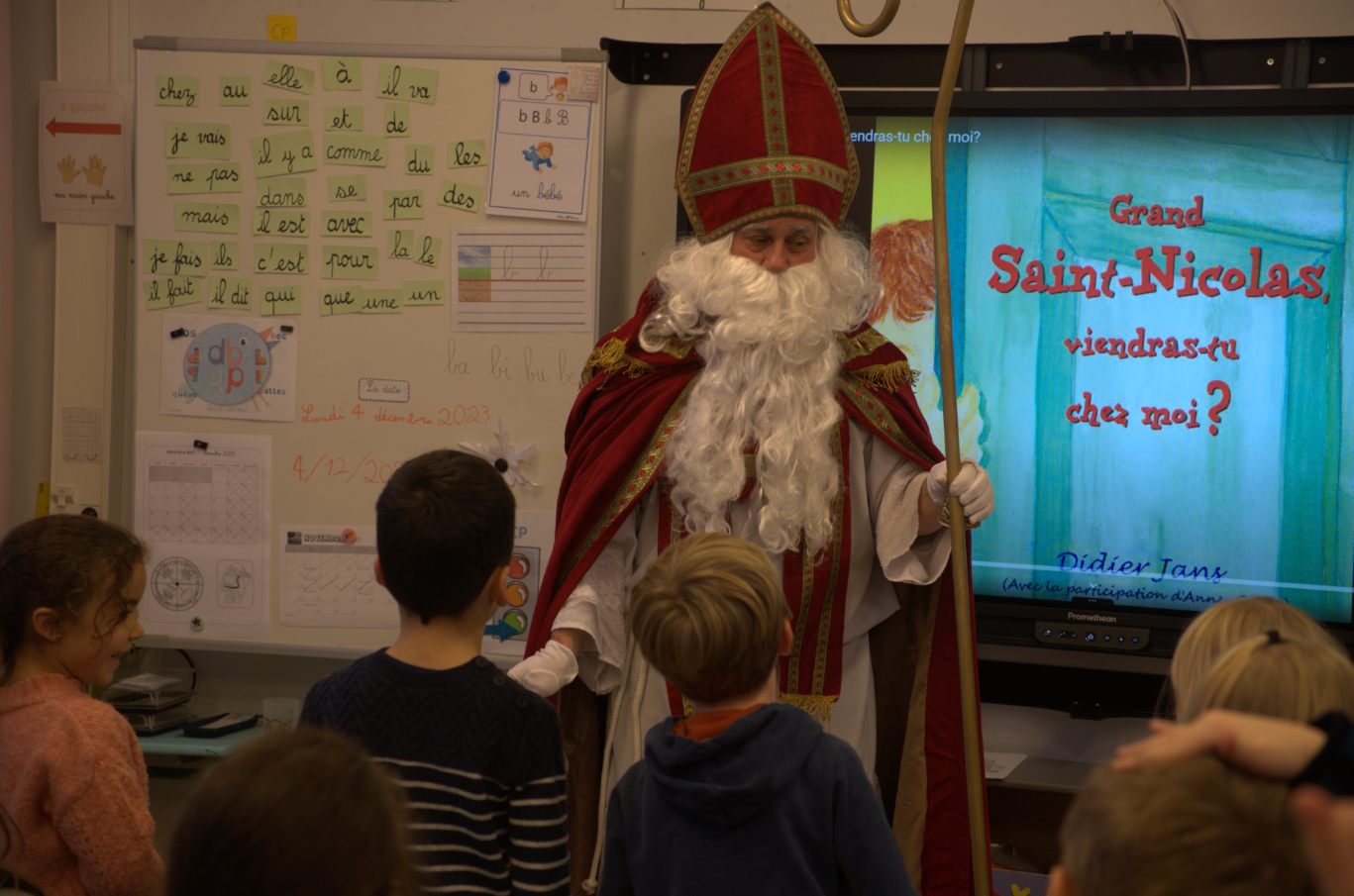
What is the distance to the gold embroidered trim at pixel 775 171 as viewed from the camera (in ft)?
8.13

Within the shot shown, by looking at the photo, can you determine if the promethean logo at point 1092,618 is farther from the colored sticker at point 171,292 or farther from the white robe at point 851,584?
the colored sticker at point 171,292

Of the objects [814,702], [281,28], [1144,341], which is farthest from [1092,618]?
[281,28]

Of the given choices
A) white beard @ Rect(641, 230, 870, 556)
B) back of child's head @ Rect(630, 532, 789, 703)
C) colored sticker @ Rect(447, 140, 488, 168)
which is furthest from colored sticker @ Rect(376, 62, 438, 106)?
back of child's head @ Rect(630, 532, 789, 703)

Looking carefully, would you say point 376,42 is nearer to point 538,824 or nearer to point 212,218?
point 212,218

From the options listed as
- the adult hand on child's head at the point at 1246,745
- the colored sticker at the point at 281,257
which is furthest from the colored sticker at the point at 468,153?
the adult hand on child's head at the point at 1246,745

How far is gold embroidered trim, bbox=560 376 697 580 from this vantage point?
2404 millimetres

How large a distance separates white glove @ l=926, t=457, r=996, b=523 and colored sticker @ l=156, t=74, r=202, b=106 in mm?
2604

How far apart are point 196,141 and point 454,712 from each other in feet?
8.69

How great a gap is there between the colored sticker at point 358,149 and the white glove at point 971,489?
2077 millimetres

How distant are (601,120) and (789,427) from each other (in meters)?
1.37

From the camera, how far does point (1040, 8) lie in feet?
11.1

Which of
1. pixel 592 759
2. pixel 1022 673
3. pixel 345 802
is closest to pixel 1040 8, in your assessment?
pixel 1022 673

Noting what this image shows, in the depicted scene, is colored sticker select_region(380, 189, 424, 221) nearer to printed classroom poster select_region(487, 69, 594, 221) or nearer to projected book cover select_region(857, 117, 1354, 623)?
printed classroom poster select_region(487, 69, 594, 221)

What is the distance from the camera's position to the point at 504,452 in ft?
11.1
